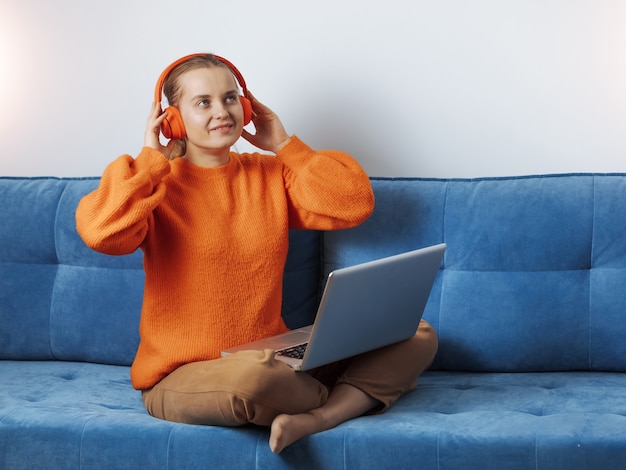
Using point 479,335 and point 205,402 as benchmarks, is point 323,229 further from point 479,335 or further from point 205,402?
point 205,402

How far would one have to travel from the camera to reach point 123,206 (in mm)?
1988

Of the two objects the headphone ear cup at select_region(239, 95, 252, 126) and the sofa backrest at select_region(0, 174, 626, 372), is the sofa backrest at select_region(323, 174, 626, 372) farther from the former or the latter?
the headphone ear cup at select_region(239, 95, 252, 126)

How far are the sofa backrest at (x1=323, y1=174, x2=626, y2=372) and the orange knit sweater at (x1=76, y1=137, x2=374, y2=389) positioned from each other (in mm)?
266

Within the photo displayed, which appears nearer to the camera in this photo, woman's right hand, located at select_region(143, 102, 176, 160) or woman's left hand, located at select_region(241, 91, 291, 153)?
woman's right hand, located at select_region(143, 102, 176, 160)

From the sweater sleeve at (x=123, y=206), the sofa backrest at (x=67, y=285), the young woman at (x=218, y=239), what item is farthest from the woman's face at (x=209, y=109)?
the sofa backrest at (x=67, y=285)

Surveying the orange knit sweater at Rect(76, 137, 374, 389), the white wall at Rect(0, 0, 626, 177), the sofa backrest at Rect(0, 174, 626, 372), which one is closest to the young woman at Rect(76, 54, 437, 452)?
the orange knit sweater at Rect(76, 137, 374, 389)

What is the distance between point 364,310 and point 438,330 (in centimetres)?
47

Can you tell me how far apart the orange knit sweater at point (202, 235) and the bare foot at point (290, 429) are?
33 centimetres

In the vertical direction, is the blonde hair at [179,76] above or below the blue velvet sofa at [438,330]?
above

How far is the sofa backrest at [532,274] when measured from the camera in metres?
2.22

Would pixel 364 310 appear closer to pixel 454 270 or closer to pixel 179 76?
pixel 454 270

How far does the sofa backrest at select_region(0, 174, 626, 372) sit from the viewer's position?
2230mm

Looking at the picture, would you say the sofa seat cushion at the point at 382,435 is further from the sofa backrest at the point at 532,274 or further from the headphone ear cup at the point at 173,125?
the headphone ear cup at the point at 173,125

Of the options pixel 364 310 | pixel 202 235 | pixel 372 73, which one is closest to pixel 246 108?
pixel 202 235
